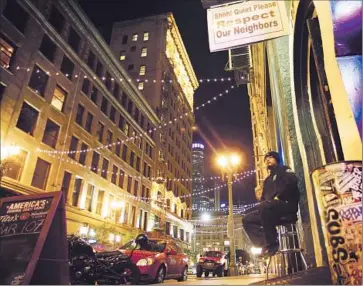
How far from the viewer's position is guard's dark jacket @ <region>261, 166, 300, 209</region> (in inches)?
168

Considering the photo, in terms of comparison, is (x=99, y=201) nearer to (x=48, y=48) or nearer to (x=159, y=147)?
(x=48, y=48)

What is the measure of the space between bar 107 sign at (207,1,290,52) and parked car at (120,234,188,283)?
5092mm

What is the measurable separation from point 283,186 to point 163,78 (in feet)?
163

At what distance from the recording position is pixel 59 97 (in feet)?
81.8

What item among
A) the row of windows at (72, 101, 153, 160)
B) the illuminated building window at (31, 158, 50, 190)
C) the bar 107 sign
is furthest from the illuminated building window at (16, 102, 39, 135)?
the bar 107 sign

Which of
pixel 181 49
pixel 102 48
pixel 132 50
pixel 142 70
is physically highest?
pixel 181 49

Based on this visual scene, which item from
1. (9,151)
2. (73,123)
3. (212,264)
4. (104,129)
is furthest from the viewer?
(104,129)

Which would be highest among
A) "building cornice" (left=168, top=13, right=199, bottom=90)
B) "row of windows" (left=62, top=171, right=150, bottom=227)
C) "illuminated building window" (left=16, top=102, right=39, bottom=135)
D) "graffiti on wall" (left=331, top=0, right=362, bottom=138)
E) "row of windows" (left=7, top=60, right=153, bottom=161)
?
"building cornice" (left=168, top=13, right=199, bottom=90)

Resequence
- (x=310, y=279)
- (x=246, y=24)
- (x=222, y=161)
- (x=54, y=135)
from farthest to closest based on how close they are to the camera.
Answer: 1. (x=54, y=135)
2. (x=222, y=161)
3. (x=246, y=24)
4. (x=310, y=279)

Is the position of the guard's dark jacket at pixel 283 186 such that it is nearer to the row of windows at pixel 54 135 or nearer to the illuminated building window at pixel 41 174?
the row of windows at pixel 54 135

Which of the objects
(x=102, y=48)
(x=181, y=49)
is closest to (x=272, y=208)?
(x=102, y=48)

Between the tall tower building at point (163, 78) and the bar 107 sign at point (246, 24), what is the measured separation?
1599 inches

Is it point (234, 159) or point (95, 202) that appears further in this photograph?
point (95, 202)

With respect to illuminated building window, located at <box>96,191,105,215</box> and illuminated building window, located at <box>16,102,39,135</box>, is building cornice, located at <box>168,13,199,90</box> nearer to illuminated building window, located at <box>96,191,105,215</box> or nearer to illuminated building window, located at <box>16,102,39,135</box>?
illuminated building window, located at <box>96,191,105,215</box>
